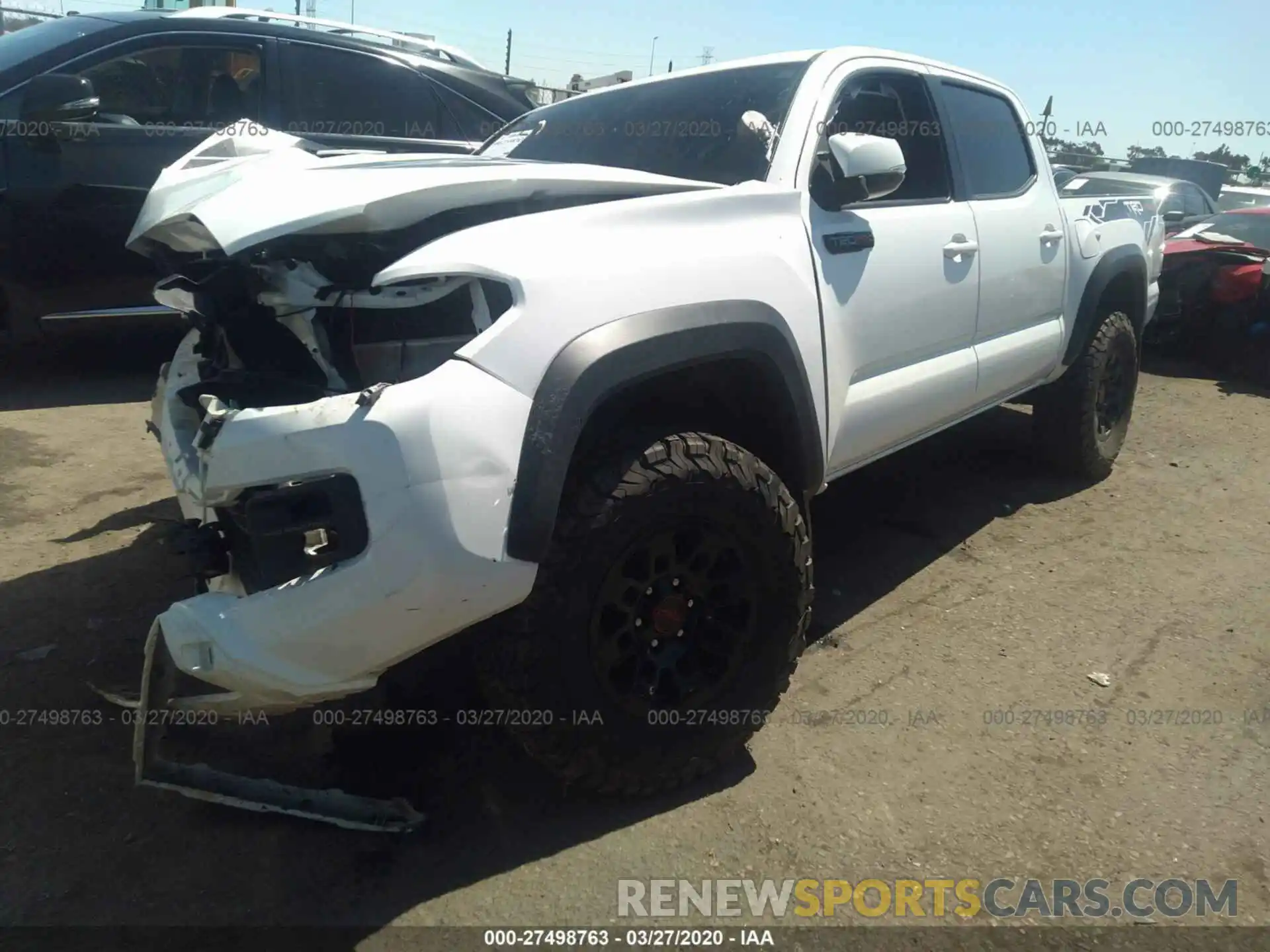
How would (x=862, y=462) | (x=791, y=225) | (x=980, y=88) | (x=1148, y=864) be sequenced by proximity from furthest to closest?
(x=980, y=88) → (x=862, y=462) → (x=791, y=225) → (x=1148, y=864)

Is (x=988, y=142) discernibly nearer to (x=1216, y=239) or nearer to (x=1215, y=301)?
(x=1215, y=301)

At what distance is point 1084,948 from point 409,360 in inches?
79.0

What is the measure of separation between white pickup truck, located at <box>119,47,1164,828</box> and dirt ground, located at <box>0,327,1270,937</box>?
0.59 feet

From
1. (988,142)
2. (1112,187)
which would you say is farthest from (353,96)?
(1112,187)

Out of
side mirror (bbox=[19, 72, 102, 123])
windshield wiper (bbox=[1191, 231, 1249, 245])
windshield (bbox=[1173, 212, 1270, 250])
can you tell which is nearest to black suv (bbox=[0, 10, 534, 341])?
side mirror (bbox=[19, 72, 102, 123])

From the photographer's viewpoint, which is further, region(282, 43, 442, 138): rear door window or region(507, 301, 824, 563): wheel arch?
region(282, 43, 442, 138): rear door window

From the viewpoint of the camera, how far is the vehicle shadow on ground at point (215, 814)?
211cm

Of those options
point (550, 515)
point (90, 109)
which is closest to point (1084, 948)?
point (550, 515)

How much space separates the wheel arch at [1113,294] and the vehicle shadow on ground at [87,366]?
15.8 feet

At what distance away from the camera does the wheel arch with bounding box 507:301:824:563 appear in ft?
6.47

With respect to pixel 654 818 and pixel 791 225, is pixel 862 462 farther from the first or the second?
pixel 654 818

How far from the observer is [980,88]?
413cm

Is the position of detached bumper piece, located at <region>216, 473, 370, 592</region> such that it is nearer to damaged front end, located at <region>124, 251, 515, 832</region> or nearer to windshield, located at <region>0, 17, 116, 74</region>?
damaged front end, located at <region>124, 251, 515, 832</region>

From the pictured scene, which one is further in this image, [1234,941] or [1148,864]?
[1148,864]
